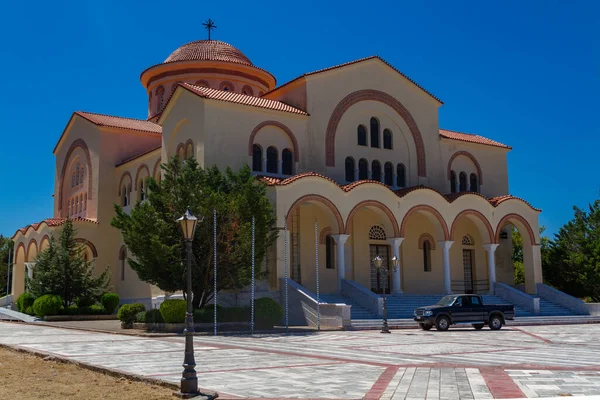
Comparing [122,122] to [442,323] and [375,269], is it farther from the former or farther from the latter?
[442,323]

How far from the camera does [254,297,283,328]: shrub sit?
25750mm

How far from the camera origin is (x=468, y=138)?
1604 inches

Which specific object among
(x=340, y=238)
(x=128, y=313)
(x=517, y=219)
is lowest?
(x=128, y=313)

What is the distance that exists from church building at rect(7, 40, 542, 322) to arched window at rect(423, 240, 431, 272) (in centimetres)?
7

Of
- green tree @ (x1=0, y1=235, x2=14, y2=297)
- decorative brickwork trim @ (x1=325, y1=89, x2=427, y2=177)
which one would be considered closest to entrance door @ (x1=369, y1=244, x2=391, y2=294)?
decorative brickwork trim @ (x1=325, y1=89, x2=427, y2=177)

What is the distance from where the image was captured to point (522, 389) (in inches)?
398

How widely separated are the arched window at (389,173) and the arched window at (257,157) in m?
7.67

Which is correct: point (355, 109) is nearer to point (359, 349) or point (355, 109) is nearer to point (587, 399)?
point (359, 349)

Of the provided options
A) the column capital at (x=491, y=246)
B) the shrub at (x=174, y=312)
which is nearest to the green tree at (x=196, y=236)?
the shrub at (x=174, y=312)

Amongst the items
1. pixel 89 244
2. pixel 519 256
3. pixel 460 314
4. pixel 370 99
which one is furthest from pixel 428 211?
pixel 519 256

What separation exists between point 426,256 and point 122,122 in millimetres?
21118

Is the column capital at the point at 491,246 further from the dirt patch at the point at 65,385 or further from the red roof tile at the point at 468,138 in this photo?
the dirt patch at the point at 65,385

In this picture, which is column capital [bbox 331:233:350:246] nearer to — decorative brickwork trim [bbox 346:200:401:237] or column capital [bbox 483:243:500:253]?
decorative brickwork trim [bbox 346:200:401:237]

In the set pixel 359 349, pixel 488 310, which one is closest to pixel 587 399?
pixel 359 349
